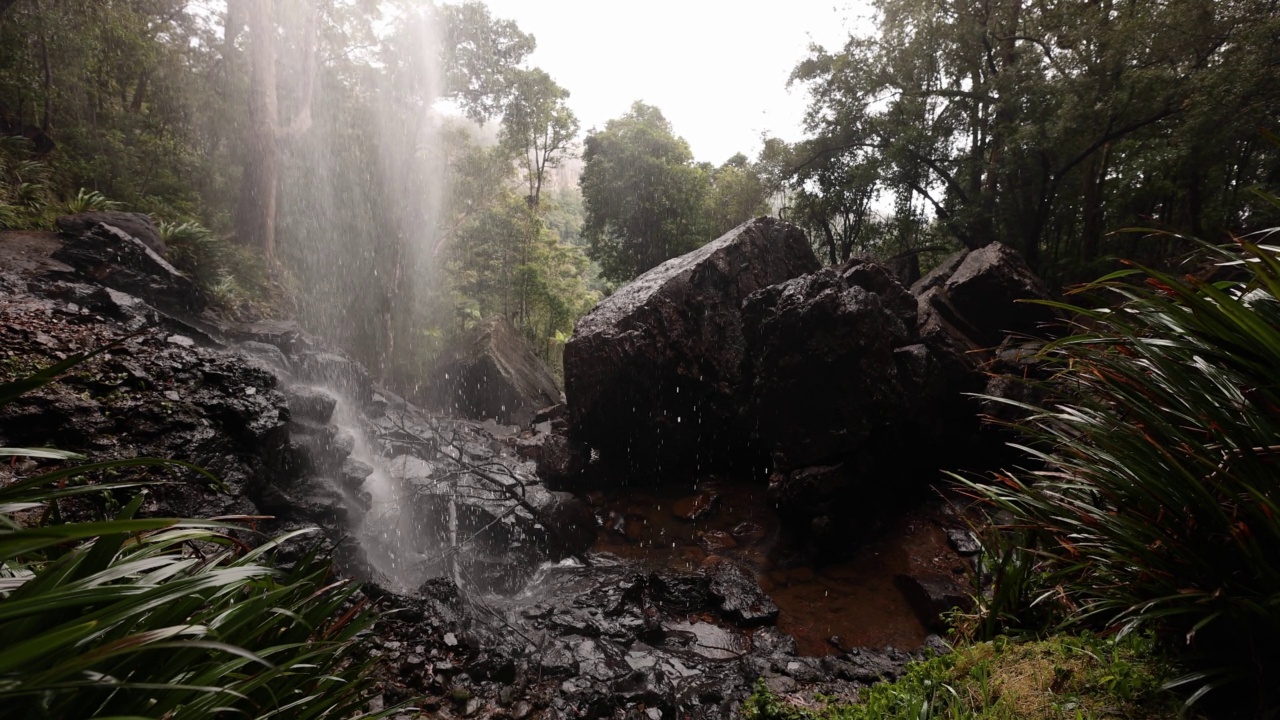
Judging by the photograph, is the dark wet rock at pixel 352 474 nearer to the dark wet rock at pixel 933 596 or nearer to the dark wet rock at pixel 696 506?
the dark wet rock at pixel 696 506

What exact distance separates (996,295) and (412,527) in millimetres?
10626

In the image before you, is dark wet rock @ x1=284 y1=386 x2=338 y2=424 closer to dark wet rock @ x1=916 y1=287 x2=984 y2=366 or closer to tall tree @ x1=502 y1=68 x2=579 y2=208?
dark wet rock @ x1=916 y1=287 x2=984 y2=366

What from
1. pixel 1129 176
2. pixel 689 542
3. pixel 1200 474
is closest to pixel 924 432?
pixel 689 542

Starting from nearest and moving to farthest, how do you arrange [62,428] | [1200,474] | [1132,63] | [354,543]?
[1200,474] → [62,428] → [354,543] → [1132,63]

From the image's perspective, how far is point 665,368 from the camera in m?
8.91

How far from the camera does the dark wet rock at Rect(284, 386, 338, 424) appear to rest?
732 cm

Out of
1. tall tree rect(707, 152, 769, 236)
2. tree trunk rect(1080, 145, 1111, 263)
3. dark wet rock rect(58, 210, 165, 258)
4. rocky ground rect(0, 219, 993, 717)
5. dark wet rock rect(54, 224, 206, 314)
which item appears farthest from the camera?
tall tree rect(707, 152, 769, 236)

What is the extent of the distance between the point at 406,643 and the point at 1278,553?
484 centimetres

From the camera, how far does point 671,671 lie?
448 cm

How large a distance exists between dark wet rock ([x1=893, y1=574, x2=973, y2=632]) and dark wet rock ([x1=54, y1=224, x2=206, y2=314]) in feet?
39.4

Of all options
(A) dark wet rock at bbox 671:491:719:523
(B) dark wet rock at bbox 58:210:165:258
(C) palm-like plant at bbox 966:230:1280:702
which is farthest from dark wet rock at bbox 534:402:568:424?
(C) palm-like plant at bbox 966:230:1280:702

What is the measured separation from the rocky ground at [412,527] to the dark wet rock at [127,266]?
24 millimetres

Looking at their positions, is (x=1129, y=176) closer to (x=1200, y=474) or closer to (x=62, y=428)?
(x=1200, y=474)

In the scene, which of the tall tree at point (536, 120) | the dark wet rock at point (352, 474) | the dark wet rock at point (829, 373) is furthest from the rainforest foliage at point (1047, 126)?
the dark wet rock at point (352, 474)
